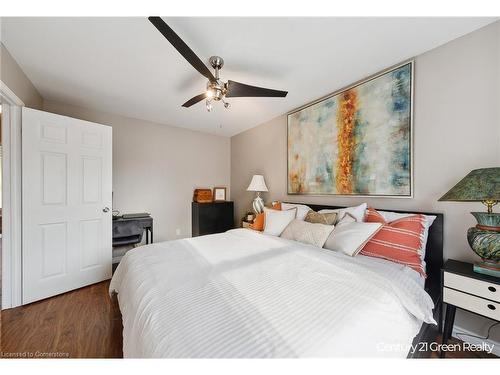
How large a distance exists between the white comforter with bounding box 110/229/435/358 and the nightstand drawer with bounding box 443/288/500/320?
30 centimetres

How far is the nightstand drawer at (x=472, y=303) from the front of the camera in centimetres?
119

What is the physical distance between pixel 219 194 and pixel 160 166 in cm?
130

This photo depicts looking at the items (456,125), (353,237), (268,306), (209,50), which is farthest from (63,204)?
(456,125)

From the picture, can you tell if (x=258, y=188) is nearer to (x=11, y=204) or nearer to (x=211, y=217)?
(x=211, y=217)

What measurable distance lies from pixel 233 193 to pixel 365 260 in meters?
3.16

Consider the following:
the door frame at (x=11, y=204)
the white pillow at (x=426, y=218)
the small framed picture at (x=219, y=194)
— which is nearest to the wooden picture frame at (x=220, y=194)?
the small framed picture at (x=219, y=194)

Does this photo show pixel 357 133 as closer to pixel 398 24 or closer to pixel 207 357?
pixel 398 24

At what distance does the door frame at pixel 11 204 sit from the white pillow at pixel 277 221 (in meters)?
2.54

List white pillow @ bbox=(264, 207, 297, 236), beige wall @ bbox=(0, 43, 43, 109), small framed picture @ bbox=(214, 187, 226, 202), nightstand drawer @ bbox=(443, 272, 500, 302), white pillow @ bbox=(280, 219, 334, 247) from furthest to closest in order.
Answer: small framed picture @ bbox=(214, 187, 226, 202) < white pillow @ bbox=(264, 207, 297, 236) < white pillow @ bbox=(280, 219, 334, 247) < beige wall @ bbox=(0, 43, 43, 109) < nightstand drawer @ bbox=(443, 272, 500, 302)

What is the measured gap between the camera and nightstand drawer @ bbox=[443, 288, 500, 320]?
1188 millimetres

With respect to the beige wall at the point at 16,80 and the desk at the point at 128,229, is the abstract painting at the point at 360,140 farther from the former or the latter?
the beige wall at the point at 16,80

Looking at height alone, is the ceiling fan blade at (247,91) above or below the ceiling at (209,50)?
below

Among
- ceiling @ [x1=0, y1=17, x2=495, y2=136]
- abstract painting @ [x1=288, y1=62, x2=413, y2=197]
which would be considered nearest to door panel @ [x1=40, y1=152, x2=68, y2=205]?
ceiling @ [x1=0, y1=17, x2=495, y2=136]

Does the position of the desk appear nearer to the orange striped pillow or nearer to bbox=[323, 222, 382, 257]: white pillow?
bbox=[323, 222, 382, 257]: white pillow
